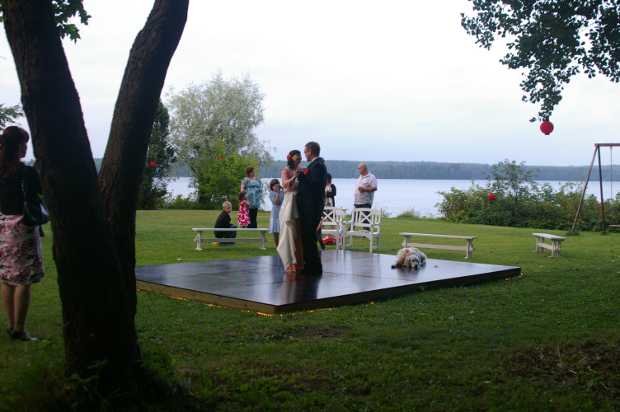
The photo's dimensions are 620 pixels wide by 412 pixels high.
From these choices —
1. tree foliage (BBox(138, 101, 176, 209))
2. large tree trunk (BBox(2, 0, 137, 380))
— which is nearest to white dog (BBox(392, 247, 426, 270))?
large tree trunk (BBox(2, 0, 137, 380))

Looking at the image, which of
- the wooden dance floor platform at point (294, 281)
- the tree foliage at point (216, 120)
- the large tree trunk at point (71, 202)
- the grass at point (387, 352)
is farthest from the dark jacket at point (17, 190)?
the tree foliage at point (216, 120)

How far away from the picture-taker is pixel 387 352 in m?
5.94

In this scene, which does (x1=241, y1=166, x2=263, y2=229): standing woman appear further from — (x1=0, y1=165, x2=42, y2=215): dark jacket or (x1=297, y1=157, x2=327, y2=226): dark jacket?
(x1=0, y1=165, x2=42, y2=215): dark jacket

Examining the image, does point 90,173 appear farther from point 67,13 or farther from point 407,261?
point 407,261

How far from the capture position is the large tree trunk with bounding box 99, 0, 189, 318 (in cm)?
437

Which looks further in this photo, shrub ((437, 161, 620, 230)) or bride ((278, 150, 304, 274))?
shrub ((437, 161, 620, 230))

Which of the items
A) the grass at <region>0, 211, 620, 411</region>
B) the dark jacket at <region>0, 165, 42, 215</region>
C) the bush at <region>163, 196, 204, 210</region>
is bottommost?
the grass at <region>0, 211, 620, 411</region>

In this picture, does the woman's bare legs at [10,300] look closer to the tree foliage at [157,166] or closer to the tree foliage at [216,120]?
the tree foliage at [157,166]

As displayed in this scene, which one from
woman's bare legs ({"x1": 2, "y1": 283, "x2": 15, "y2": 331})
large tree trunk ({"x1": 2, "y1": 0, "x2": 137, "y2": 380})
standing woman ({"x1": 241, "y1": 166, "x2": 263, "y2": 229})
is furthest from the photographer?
standing woman ({"x1": 241, "y1": 166, "x2": 263, "y2": 229})

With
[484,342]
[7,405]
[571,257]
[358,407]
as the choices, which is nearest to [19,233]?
[7,405]

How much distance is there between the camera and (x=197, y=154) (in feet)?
142

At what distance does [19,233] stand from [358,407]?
335 centimetres

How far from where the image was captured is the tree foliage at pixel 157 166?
105 feet

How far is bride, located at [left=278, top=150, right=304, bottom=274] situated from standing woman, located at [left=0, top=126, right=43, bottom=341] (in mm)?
4289
